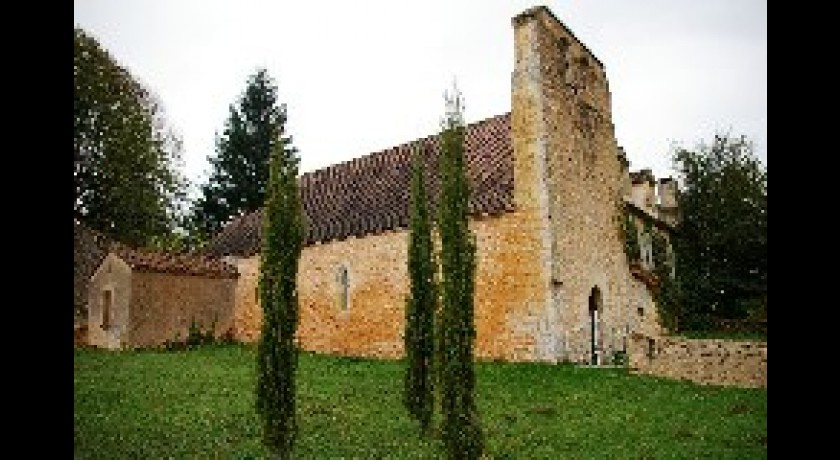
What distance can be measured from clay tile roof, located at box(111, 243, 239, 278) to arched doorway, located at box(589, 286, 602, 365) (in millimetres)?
15664

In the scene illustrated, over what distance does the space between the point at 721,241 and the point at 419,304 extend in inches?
806

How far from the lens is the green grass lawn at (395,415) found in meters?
10.0

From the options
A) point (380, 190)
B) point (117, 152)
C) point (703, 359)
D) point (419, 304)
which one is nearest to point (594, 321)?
point (703, 359)

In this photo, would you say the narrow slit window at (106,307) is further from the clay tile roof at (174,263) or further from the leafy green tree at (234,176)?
the leafy green tree at (234,176)

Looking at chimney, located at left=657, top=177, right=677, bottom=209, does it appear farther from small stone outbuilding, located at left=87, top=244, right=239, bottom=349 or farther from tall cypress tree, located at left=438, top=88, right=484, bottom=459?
tall cypress tree, located at left=438, top=88, right=484, bottom=459

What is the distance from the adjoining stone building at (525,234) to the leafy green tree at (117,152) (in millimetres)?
11105

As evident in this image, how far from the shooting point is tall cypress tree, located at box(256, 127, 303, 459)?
9.75m

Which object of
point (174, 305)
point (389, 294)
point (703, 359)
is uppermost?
point (389, 294)

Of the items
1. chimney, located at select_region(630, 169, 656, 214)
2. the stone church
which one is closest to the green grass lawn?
the stone church

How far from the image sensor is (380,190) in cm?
2444

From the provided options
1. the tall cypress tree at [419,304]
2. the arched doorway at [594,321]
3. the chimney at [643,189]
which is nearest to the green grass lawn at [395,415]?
the tall cypress tree at [419,304]

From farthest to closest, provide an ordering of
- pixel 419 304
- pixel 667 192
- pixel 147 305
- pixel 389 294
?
pixel 667 192
pixel 147 305
pixel 389 294
pixel 419 304

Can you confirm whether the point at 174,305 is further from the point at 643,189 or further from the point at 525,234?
the point at 643,189
